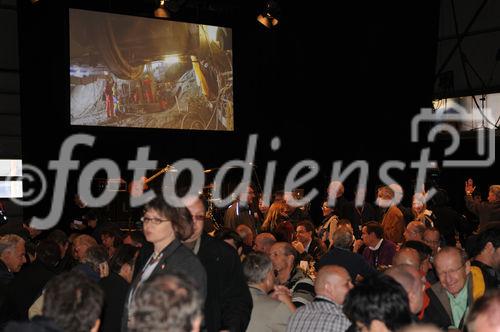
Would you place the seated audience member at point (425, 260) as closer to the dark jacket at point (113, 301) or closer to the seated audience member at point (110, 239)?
the dark jacket at point (113, 301)

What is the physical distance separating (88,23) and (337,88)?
5.10m

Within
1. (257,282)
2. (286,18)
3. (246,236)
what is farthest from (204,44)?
(257,282)

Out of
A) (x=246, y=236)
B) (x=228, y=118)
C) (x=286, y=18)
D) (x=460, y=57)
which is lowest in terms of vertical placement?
(x=246, y=236)

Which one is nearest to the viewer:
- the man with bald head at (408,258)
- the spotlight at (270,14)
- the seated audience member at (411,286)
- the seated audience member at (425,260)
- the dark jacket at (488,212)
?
the seated audience member at (411,286)

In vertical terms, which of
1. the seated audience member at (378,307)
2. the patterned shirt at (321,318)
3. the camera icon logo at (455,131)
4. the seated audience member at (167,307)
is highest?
the camera icon logo at (455,131)

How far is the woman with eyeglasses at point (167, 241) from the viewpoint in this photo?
10.1ft

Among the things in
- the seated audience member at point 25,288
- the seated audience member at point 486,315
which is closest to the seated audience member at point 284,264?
the seated audience member at point 25,288

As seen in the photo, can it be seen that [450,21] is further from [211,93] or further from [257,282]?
[257,282]

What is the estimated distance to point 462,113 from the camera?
13.7 meters

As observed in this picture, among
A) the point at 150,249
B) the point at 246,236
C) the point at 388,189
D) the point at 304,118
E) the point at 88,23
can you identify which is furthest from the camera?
the point at 304,118

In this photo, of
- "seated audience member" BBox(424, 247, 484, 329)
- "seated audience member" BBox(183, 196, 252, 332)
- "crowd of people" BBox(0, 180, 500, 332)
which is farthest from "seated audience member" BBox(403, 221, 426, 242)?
"seated audience member" BBox(183, 196, 252, 332)

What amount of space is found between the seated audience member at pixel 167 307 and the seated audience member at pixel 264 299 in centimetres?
176

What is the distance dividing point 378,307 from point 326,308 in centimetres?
78

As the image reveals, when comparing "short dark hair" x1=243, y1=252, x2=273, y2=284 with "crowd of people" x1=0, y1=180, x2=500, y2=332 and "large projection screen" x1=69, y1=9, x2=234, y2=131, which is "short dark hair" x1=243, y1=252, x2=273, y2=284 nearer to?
"crowd of people" x1=0, y1=180, x2=500, y2=332
